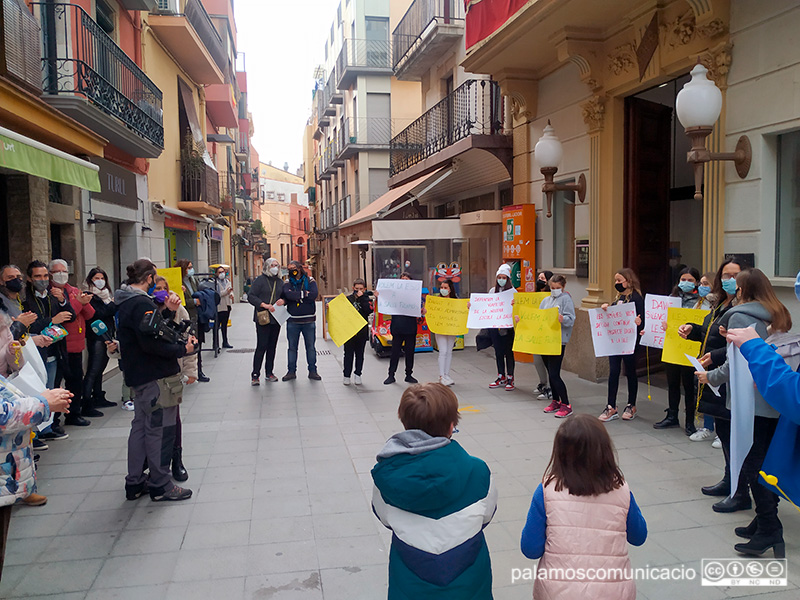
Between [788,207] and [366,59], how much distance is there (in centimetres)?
2544

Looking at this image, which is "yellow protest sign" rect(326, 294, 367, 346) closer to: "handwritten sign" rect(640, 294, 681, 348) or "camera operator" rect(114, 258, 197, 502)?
"handwritten sign" rect(640, 294, 681, 348)

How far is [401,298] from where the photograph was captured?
926 cm

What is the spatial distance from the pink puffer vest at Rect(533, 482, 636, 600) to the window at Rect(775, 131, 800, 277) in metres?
5.30

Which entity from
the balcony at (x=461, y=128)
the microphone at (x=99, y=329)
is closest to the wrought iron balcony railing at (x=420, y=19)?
the balcony at (x=461, y=128)

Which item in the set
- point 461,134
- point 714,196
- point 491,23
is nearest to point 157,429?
point 714,196

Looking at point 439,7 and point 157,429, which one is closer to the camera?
point 157,429

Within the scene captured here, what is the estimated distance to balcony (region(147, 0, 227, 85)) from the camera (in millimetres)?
14734

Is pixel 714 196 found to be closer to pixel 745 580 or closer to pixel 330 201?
pixel 745 580

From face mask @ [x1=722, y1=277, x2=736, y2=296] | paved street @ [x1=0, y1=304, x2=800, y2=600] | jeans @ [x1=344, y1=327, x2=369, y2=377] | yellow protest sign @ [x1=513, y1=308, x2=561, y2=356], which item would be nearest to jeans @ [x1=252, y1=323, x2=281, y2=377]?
jeans @ [x1=344, y1=327, x2=369, y2=377]

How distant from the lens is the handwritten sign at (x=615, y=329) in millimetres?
6777

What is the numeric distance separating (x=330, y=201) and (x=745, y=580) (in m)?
38.1

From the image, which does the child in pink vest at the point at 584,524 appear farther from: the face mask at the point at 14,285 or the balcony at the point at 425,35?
the balcony at the point at 425,35

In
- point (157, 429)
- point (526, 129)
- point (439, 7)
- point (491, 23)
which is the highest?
point (439, 7)

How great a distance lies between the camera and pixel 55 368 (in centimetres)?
652
